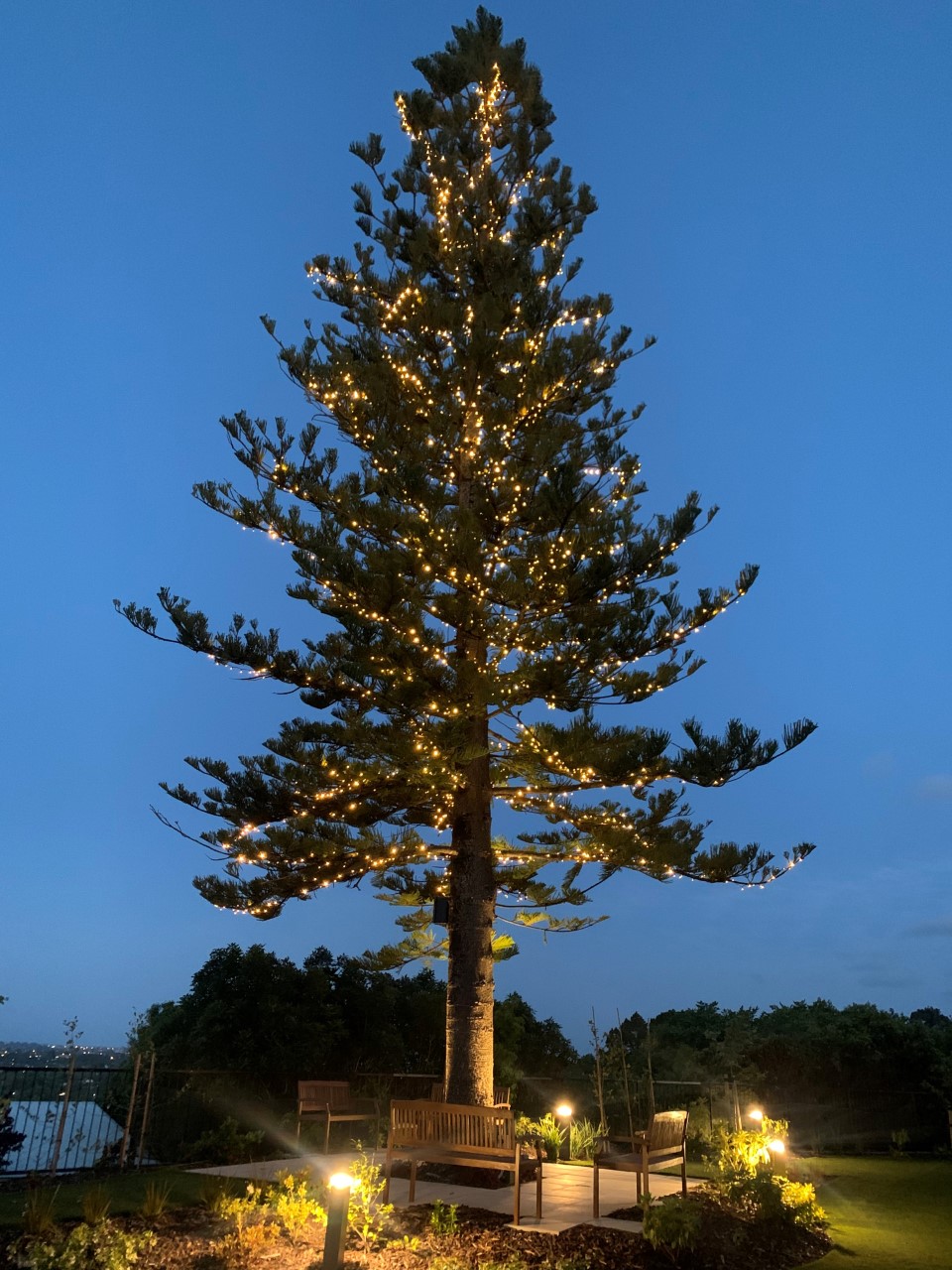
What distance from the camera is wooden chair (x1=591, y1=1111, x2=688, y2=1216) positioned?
535 centimetres

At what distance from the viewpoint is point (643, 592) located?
818 centimetres

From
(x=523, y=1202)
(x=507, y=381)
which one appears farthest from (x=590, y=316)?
(x=523, y=1202)

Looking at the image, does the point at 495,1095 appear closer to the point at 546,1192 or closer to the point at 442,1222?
the point at 546,1192

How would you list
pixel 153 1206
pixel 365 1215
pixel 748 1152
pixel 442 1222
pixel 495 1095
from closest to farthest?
pixel 365 1215 < pixel 442 1222 < pixel 153 1206 < pixel 748 1152 < pixel 495 1095

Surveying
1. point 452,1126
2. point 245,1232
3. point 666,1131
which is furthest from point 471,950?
point 245,1232

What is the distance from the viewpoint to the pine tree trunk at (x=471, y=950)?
7.09 m

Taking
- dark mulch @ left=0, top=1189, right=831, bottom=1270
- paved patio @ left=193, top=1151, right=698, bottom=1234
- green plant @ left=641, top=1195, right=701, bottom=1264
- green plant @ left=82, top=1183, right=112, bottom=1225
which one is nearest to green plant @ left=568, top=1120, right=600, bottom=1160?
paved patio @ left=193, top=1151, right=698, bottom=1234

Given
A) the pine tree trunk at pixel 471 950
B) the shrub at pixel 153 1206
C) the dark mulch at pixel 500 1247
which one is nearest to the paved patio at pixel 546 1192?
the dark mulch at pixel 500 1247

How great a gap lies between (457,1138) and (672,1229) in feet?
5.27

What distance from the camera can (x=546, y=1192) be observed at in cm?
629

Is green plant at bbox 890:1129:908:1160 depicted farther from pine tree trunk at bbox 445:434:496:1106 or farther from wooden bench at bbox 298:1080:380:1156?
wooden bench at bbox 298:1080:380:1156

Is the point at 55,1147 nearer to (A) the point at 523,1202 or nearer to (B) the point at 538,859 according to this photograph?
(A) the point at 523,1202

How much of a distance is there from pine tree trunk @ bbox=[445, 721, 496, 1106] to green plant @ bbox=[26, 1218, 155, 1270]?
3223 millimetres

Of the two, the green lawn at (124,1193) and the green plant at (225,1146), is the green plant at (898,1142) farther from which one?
the green lawn at (124,1193)
